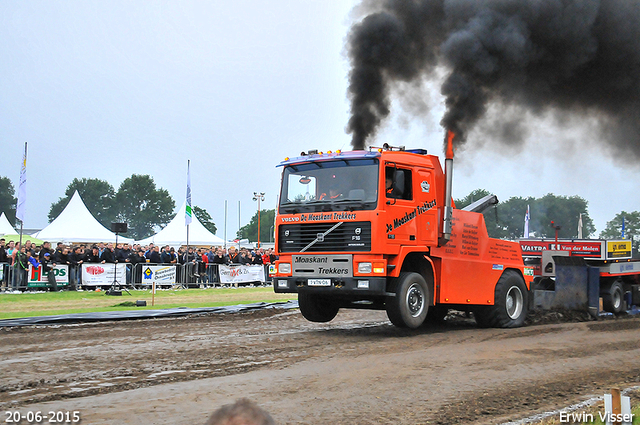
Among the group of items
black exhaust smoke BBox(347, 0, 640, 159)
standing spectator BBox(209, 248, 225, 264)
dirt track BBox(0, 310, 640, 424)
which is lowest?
dirt track BBox(0, 310, 640, 424)

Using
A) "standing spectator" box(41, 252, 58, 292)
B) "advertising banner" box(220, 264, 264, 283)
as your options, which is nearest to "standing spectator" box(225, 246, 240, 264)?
"advertising banner" box(220, 264, 264, 283)

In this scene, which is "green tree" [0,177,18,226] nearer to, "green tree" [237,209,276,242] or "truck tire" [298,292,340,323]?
"green tree" [237,209,276,242]

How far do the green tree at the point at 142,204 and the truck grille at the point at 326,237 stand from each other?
127 m

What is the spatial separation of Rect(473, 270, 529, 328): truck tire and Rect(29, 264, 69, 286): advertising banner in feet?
49.7

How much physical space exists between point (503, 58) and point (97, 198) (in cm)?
13539

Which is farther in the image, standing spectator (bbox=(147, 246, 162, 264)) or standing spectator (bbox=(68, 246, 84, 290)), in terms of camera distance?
standing spectator (bbox=(147, 246, 162, 264))

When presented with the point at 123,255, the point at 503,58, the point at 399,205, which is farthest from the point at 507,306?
the point at 123,255

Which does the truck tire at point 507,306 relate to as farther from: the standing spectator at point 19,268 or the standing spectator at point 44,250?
the standing spectator at point 44,250

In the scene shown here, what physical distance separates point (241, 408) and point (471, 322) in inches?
514

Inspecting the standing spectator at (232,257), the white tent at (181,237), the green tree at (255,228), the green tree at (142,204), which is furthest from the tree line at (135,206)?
the standing spectator at (232,257)

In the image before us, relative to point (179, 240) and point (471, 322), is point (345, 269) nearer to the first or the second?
point (471, 322)

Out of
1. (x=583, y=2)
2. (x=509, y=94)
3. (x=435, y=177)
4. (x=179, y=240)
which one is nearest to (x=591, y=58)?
(x=583, y=2)

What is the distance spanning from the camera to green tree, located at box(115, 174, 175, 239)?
13412cm

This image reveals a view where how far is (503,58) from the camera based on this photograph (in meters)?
14.9
